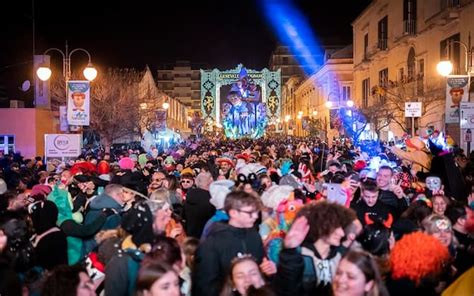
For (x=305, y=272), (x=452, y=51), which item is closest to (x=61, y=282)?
(x=305, y=272)

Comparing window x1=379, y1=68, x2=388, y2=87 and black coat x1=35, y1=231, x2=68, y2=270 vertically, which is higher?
window x1=379, y1=68, x2=388, y2=87

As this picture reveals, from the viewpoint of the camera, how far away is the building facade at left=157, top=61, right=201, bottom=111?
14550cm

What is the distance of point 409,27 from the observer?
41.2 meters

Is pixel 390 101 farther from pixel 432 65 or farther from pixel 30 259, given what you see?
pixel 30 259

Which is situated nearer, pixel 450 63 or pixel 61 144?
pixel 61 144

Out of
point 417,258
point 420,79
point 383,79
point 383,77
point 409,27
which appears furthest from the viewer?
point 383,77

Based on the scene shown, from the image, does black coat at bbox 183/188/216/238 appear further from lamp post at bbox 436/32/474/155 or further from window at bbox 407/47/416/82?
window at bbox 407/47/416/82

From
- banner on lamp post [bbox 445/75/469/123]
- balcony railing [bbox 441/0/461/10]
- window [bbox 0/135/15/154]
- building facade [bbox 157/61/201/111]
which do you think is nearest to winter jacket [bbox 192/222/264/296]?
banner on lamp post [bbox 445/75/469/123]

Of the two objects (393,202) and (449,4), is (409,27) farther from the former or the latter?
(393,202)

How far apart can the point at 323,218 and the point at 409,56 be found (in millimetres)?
39781

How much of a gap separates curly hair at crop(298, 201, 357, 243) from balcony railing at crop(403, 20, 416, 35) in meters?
37.8

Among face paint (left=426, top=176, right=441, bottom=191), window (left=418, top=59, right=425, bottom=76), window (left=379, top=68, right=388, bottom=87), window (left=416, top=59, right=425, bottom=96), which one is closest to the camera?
face paint (left=426, top=176, right=441, bottom=191)

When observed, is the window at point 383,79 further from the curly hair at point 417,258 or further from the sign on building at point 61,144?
the curly hair at point 417,258

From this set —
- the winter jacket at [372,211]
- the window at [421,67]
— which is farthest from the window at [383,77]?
the winter jacket at [372,211]
